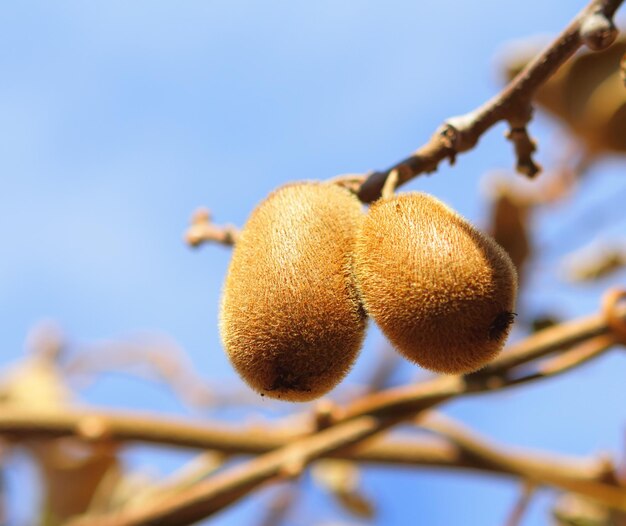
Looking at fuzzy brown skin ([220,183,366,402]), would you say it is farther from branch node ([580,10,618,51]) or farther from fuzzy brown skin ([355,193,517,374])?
branch node ([580,10,618,51])

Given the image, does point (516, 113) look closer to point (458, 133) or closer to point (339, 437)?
point (458, 133)

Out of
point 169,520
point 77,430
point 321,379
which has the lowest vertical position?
point 321,379

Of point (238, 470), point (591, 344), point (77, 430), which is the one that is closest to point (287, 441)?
point (238, 470)

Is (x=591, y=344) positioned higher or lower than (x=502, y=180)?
lower

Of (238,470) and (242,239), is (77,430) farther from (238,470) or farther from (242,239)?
(242,239)

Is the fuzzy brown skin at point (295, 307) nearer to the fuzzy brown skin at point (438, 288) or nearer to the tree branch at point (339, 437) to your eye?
the fuzzy brown skin at point (438, 288)
